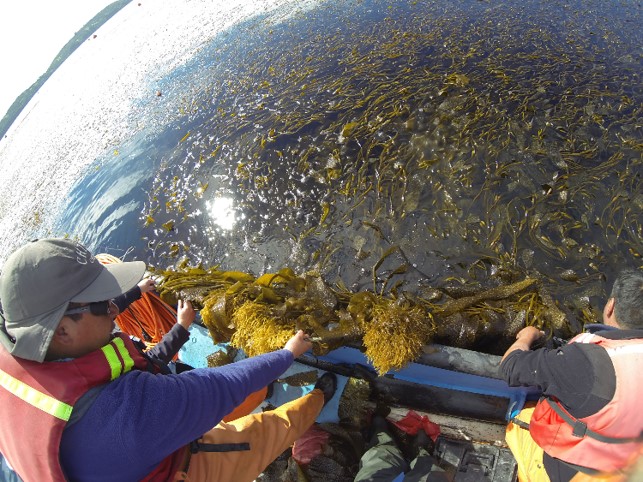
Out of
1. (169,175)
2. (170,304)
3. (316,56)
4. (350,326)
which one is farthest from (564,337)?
(316,56)

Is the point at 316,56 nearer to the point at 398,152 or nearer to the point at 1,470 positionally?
the point at 398,152

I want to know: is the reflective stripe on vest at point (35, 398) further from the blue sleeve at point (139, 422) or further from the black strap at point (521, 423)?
the black strap at point (521, 423)

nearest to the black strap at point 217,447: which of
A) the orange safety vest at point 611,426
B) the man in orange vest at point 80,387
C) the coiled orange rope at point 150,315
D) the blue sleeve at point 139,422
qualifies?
the man in orange vest at point 80,387

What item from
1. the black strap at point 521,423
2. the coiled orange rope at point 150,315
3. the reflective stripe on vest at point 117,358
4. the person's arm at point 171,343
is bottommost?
the black strap at point 521,423

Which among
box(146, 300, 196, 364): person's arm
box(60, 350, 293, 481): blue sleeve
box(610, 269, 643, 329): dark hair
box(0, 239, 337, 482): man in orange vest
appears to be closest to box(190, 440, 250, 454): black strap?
box(0, 239, 337, 482): man in orange vest

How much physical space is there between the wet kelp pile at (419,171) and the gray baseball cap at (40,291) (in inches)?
54.8

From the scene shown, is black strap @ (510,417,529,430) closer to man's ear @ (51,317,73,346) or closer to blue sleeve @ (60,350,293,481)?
blue sleeve @ (60,350,293,481)

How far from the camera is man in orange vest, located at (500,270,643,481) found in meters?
1.42

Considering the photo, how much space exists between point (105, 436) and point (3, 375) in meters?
0.47

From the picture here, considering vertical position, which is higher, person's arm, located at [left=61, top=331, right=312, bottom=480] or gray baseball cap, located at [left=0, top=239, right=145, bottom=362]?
gray baseball cap, located at [left=0, top=239, right=145, bottom=362]

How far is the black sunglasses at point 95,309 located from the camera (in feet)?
4.88

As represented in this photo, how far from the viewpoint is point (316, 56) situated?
653 centimetres

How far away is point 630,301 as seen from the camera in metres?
1.64

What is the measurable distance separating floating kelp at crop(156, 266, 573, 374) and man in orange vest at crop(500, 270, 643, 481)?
644 millimetres
